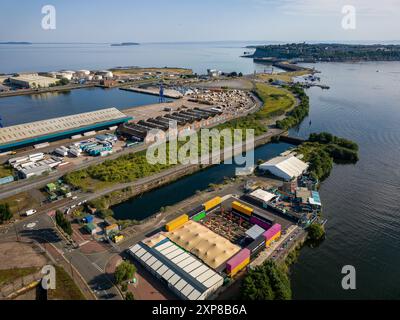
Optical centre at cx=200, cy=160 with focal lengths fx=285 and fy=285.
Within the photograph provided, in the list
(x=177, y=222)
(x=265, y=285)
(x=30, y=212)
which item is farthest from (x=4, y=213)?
(x=265, y=285)

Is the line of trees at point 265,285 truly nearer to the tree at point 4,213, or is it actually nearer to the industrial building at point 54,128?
the tree at point 4,213

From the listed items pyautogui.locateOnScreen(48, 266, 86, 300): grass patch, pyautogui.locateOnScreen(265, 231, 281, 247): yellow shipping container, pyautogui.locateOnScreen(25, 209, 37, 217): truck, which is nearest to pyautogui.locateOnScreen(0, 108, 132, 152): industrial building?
pyautogui.locateOnScreen(25, 209, 37, 217): truck

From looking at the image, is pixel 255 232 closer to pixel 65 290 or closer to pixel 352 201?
pixel 352 201

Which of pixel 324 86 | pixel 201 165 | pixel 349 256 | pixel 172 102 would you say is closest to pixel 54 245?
pixel 201 165

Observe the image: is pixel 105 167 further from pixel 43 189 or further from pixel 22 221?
pixel 22 221

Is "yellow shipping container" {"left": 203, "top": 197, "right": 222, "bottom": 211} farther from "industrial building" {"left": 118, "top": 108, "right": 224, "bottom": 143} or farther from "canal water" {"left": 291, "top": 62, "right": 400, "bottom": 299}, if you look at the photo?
"industrial building" {"left": 118, "top": 108, "right": 224, "bottom": 143}
